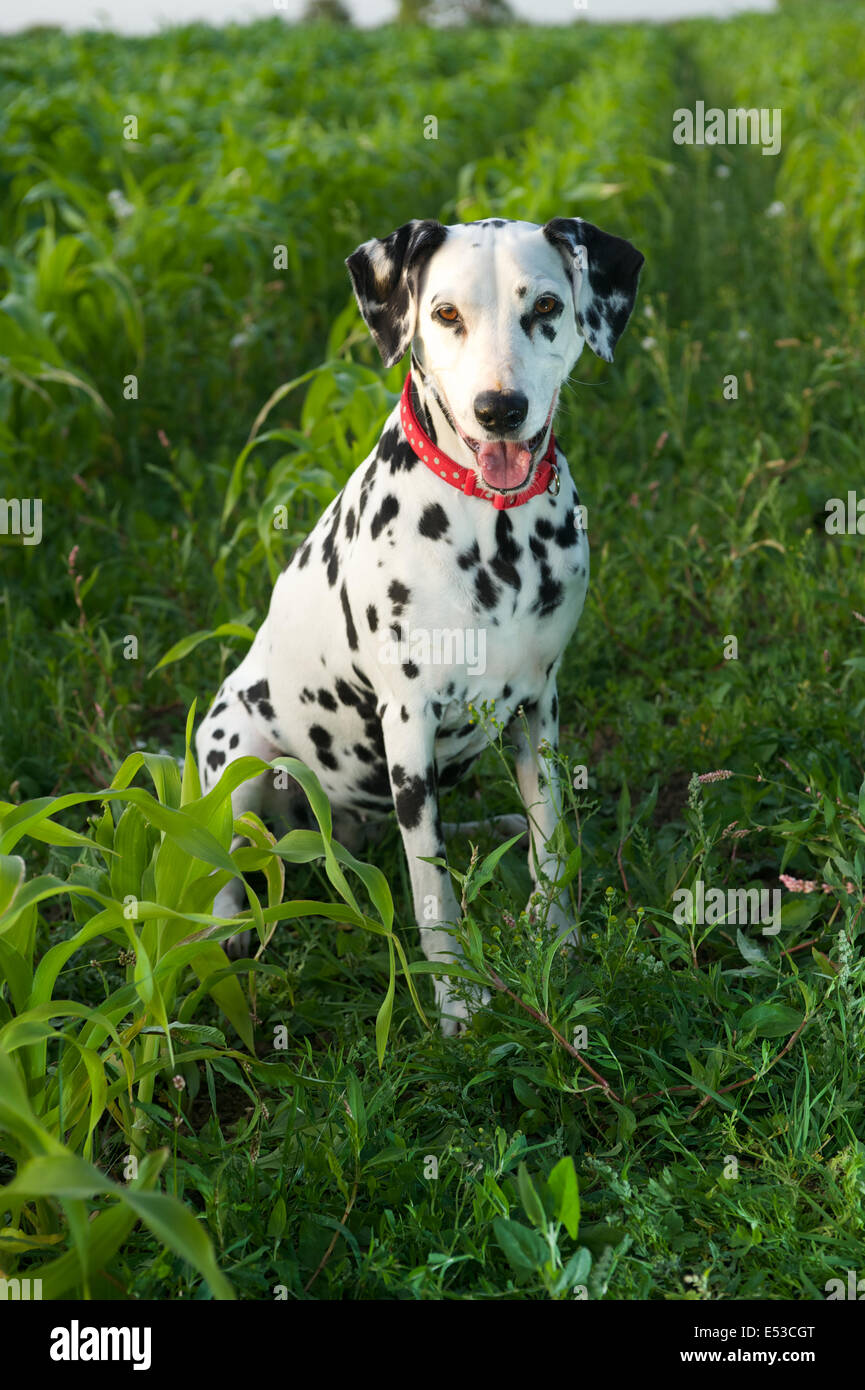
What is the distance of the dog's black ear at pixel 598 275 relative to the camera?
2562 millimetres

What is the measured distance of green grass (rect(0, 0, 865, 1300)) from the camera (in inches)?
82.9

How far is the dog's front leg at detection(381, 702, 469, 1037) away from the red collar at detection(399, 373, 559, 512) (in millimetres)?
531

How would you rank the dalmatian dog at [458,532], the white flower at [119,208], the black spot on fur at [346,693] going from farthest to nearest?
1. the white flower at [119,208]
2. the black spot on fur at [346,693]
3. the dalmatian dog at [458,532]

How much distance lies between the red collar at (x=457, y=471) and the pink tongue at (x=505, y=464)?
0.05 metres

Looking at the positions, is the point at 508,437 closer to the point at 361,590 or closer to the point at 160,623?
the point at 361,590

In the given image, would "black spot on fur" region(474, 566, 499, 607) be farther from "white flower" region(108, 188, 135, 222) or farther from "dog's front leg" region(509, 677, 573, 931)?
"white flower" region(108, 188, 135, 222)

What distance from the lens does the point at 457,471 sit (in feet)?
8.55

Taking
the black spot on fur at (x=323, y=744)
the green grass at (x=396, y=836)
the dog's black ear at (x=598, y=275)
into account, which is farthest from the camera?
the black spot on fur at (x=323, y=744)
